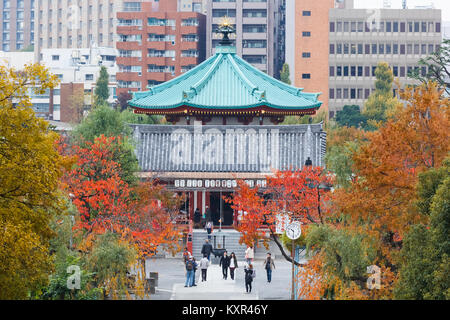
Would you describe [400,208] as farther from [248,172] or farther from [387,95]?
[387,95]

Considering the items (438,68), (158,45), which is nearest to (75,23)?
(158,45)

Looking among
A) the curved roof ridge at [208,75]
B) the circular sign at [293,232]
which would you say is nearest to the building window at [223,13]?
the curved roof ridge at [208,75]

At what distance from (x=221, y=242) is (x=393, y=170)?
2213 cm

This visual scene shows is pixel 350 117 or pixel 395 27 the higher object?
pixel 395 27

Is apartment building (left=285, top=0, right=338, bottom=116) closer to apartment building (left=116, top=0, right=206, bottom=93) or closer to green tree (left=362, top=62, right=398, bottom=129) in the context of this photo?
apartment building (left=116, top=0, right=206, bottom=93)

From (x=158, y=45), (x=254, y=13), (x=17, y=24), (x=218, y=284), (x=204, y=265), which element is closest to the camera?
(x=218, y=284)

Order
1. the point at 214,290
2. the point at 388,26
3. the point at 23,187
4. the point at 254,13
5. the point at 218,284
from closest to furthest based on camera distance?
1. the point at 23,187
2. the point at 214,290
3. the point at 218,284
4. the point at 388,26
5. the point at 254,13

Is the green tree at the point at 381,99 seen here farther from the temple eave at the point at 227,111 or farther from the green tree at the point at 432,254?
the green tree at the point at 432,254

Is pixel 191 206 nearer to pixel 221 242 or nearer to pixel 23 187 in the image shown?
pixel 221 242

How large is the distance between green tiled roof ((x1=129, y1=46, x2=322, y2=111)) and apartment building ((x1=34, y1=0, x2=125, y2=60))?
3305 inches

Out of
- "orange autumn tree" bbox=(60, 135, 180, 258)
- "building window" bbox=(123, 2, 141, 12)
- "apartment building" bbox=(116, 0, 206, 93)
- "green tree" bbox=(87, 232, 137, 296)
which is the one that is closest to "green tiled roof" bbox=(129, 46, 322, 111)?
"orange autumn tree" bbox=(60, 135, 180, 258)

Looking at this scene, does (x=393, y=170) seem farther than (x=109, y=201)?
No

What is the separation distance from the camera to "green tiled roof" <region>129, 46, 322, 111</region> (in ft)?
171

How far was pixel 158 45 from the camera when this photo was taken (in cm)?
10988
